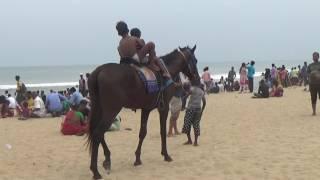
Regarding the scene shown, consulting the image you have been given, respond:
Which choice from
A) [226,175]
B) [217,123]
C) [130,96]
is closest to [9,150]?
[130,96]

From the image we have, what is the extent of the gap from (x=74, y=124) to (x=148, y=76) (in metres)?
5.87

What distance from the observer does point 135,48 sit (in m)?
9.34

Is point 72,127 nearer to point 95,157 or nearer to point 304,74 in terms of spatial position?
point 95,157

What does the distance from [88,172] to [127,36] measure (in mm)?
2429

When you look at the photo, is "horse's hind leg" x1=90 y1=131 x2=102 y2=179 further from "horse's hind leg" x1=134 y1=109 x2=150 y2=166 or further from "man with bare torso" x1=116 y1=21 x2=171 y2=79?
"man with bare torso" x1=116 y1=21 x2=171 y2=79

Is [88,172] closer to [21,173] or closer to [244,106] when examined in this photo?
[21,173]

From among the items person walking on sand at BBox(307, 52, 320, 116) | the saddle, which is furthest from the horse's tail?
person walking on sand at BBox(307, 52, 320, 116)

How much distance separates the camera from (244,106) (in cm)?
2241

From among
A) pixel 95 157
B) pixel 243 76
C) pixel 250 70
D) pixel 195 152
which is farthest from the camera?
pixel 243 76

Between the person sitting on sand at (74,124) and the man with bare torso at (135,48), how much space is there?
5.33m

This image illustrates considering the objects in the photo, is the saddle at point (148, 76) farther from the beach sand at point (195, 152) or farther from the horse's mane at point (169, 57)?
the beach sand at point (195, 152)

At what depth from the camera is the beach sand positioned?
891cm

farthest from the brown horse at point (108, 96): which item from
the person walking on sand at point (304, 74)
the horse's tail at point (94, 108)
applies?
the person walking on sand at point (304, 74)

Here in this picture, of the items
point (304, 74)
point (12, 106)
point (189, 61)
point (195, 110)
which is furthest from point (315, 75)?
point (304, 74)
